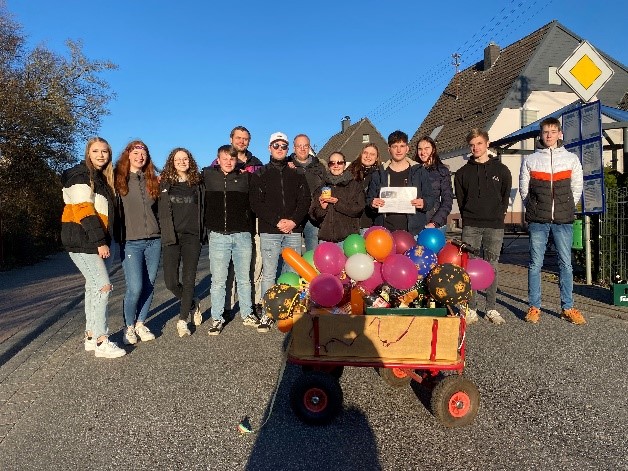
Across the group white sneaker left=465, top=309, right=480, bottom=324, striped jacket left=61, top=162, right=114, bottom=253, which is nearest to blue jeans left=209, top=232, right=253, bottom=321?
striped jacket left=61, top=162, right=114, bottom=253

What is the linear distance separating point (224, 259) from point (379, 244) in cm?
217

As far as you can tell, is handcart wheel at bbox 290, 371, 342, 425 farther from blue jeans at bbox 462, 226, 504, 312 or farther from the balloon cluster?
blue jeans at bbox 462, 226, 504, 312

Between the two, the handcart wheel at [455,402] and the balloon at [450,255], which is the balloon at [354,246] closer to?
the balloon at [450,255]

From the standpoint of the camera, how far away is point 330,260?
12.9 feet

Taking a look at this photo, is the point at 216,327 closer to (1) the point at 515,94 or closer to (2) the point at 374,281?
(2) the point at 374,281

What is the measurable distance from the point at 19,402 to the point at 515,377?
12.9 feet

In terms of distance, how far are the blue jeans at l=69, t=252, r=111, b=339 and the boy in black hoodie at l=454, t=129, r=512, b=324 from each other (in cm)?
385

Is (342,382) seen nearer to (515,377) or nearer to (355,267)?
(355,267)

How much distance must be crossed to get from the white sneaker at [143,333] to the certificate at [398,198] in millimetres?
2860

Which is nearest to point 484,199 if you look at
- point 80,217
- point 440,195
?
point 440,195

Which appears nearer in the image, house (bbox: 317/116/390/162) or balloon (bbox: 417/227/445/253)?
balloon (bbox: 417/227/445/253)

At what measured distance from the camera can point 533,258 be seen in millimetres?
5840

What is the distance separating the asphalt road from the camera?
285 cm

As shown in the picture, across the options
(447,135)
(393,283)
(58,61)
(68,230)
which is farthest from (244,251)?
(447,135)
